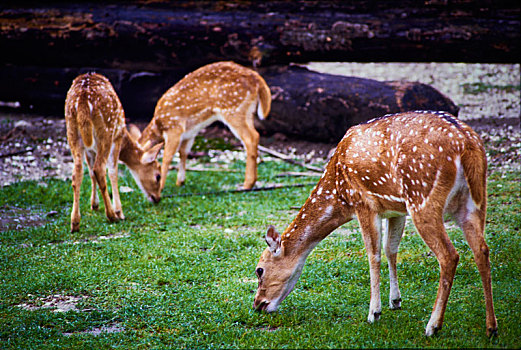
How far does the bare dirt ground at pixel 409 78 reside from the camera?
396 inches

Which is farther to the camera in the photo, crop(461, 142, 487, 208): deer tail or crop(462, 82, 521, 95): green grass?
crop(462, 82, 521, 95): green grass

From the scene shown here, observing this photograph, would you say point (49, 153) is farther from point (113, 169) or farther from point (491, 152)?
point (491, 152)

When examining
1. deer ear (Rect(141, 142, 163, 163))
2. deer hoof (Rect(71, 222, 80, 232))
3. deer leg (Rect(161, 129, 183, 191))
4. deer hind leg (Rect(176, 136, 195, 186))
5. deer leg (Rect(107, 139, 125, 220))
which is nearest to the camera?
deer hoof (Rect(71, 222, 80, 232))

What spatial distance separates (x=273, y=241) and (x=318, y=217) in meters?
0.44

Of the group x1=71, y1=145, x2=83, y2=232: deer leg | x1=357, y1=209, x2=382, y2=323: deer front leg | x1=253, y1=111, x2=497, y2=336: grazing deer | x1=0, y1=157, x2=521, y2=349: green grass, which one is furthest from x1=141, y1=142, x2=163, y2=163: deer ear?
x1=357, y1=209, x2=382, y2=323: deer front leg

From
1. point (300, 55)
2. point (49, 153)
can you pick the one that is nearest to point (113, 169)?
point (49, 153)

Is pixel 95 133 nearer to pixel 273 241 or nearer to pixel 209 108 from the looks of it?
pixel 209 108

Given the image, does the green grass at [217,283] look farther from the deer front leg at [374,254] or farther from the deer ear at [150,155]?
the deer ear at [150,155]

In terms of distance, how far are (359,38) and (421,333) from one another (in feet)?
25.5

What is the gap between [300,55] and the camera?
1167cm

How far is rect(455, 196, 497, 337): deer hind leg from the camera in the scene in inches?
163

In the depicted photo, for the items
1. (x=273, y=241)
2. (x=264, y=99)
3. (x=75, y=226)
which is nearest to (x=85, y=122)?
(x=75, y=226)

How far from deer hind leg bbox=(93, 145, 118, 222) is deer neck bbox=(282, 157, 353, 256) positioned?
3.19 m

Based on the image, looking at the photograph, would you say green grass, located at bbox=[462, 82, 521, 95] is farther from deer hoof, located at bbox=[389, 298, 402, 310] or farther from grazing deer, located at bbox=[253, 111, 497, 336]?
deer hoof, located at bbox=[389, 298, 402, 310]
